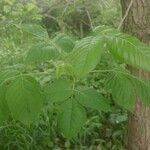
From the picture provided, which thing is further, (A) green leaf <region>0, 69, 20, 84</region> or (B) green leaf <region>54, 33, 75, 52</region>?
(B) green leaf <region>54, 33, 75, 52</region>

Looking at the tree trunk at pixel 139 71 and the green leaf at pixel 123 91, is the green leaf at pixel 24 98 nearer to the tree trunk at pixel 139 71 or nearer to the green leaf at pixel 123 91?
the green leaf at pixel 123 91

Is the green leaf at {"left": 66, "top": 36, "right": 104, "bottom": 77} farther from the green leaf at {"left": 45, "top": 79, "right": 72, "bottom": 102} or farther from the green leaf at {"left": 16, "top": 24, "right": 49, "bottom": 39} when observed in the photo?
the green leaf at {"left": 16, "top": 24, "right": 49, "bottom": 39}

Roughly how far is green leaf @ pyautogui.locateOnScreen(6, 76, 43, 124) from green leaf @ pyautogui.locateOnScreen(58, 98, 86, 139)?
0.26 ft

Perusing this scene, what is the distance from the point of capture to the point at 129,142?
226 centimetres

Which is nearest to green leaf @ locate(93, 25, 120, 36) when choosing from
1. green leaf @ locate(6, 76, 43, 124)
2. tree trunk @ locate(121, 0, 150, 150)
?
green leaf @ locate(6, 76, 43, 124)

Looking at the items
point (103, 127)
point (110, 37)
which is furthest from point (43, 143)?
point (110, 37)

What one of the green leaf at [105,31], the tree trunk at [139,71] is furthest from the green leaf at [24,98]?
the tree trunk at [139,71]

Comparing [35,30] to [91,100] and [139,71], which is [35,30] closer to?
[91,100]

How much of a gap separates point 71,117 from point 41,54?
0.75ft

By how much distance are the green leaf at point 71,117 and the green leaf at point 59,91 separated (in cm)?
2

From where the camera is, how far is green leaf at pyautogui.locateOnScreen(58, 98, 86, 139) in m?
1.09

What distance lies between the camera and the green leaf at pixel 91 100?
1113 mm

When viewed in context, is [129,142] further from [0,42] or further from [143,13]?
[0,42]

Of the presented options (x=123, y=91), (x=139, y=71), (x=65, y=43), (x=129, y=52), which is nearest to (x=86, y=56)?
(x=129, y=52)
